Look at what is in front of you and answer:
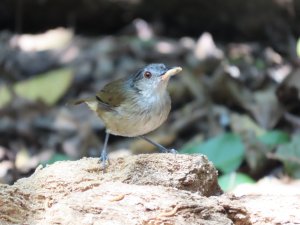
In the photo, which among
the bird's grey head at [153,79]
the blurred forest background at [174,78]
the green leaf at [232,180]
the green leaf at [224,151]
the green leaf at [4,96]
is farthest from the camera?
the green leaf at [4,96]

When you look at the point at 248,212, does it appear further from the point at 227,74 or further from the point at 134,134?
the point at 227,74

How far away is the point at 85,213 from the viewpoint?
2.33m

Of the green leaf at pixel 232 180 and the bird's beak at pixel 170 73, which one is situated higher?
the bird's beak at pixel 170 73

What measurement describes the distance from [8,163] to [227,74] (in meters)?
2.11

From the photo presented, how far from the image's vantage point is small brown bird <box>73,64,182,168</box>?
398 centimetres

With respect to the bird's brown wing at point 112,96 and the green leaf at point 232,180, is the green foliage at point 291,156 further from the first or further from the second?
the bird's brown wing at point 112,96

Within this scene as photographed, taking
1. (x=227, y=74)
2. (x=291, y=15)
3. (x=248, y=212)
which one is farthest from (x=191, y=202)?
(x=291, y=15)

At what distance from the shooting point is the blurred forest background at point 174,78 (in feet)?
17.0

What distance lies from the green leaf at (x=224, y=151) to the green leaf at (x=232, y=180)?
68 millimetres

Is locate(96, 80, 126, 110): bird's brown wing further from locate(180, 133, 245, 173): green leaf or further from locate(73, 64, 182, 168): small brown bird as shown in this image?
locate(180, 133, 245, 173): green leaf

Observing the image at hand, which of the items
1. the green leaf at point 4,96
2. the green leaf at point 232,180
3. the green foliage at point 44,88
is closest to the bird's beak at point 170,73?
the green leaf at point 232,180

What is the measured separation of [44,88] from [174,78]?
1303 millimetres

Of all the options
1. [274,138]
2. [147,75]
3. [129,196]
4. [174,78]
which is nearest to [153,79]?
[147,75]

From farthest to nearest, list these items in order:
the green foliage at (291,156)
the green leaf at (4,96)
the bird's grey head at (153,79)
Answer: the green leaf at (4,96), the green foliage at (291,156), the bird's grey head at (153,79)
